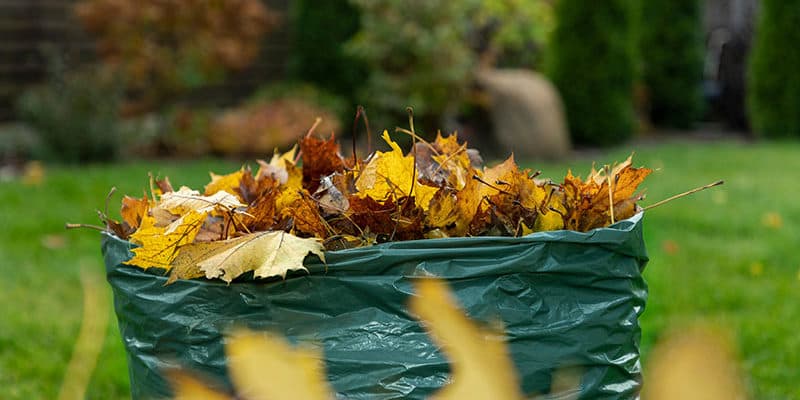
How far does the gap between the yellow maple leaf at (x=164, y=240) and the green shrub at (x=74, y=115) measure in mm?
5845

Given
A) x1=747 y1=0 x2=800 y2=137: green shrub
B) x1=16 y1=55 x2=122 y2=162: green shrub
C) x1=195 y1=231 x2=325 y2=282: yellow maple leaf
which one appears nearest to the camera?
x1=195 y1=231 x2=325 y2=282: yellow maple leaf

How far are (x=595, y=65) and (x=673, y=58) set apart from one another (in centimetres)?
227

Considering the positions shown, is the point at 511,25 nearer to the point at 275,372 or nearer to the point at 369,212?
the point at 369,212

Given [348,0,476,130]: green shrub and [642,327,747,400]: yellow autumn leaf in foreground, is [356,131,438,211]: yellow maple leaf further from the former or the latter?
[348,0,476,130]: green shrub

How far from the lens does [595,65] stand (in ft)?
32.5

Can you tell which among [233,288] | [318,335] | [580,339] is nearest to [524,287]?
[580,339]

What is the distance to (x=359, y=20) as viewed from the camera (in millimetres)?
9664

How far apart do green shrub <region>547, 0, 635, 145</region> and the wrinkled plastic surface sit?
8.65 m

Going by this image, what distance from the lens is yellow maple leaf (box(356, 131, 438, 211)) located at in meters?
1.47

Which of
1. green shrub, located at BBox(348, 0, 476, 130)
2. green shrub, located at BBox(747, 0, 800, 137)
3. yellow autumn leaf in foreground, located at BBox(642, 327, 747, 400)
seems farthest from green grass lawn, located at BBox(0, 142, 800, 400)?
green shrub, located at BBox(747, 0, 800, 137)

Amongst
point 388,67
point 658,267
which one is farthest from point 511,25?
point 658,267

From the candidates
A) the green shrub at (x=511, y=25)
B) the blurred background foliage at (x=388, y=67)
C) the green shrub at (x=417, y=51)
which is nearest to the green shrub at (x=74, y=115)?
the blurred background foliage at (x=388, y=67)

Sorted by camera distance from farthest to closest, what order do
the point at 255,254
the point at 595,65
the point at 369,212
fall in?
the point at 595,65
the point at 369,212
the point at 255,254

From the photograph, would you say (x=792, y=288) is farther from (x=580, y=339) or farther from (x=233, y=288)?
(x=233, y=288)
